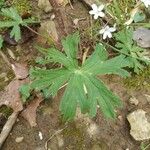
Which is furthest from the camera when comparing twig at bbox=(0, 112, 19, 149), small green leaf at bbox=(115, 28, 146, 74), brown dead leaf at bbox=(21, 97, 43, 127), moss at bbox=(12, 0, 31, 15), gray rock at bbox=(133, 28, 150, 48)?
moss at bbox=(12, 0, 31, 15)

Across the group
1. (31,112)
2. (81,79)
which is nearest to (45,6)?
(31,112)

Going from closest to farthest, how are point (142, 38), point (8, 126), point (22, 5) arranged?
point (8, 126) < point (142, 38) < point (22, 5)

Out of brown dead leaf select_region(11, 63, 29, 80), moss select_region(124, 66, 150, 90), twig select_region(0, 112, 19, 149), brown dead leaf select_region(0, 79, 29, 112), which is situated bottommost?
moss select_region(124, 66, 150, 90)

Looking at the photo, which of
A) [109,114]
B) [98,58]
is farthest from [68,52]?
[109,114]

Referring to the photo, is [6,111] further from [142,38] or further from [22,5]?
[142,38]

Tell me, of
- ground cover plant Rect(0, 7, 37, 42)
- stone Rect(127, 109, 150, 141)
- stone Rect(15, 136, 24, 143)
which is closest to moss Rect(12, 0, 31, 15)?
ground cover plant Rect(0, 7, 37, 42)

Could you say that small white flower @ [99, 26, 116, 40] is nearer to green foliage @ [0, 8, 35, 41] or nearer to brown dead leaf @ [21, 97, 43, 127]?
green foliage @ [0, 8, 35, 41]

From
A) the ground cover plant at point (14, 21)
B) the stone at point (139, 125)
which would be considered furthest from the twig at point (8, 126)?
the stone at point (139, 125)
